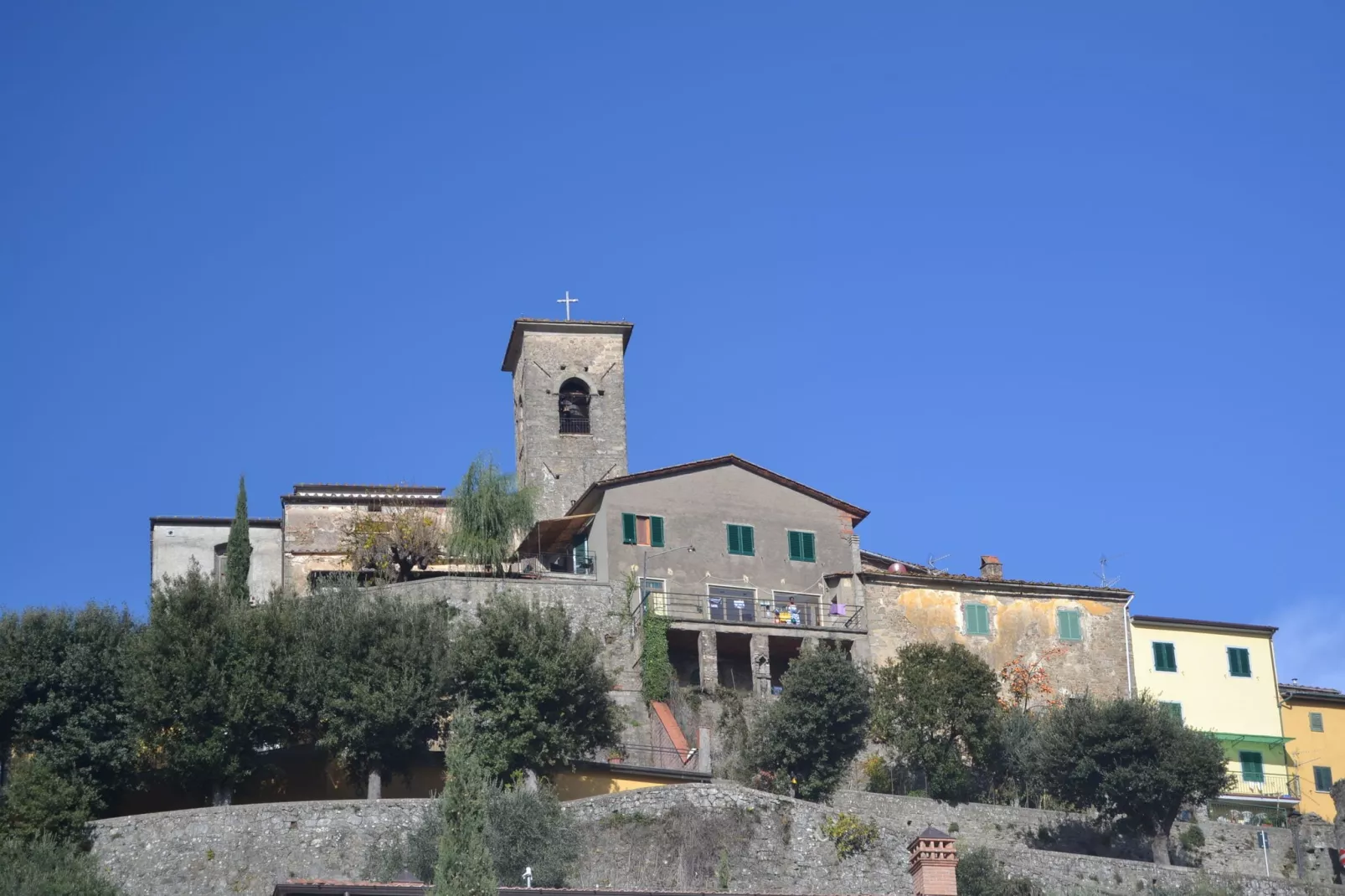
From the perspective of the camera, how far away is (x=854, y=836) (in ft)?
140

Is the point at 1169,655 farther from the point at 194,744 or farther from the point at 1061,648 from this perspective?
the point at 194,744

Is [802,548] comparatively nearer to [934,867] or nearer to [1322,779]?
[1322,779]

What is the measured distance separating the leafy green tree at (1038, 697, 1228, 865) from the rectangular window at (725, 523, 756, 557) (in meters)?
11.2

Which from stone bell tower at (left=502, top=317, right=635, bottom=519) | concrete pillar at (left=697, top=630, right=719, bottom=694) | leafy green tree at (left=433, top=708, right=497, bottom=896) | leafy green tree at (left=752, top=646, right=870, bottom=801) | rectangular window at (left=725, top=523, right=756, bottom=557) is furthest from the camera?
stone bell tower at (left=502, top=317, right=635, bottom=519)

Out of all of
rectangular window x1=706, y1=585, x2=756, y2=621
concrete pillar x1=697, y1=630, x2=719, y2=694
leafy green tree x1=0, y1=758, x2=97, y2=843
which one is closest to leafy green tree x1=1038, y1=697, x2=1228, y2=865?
concrete pillar x1=697, y1=630, x2=719, y2=694

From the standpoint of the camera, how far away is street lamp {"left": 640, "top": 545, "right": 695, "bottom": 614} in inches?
2047

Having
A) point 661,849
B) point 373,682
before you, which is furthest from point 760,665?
point 373,682

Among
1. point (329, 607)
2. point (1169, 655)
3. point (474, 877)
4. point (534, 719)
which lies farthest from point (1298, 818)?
point (474, 877)

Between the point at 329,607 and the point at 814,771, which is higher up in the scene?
the point at 329,607

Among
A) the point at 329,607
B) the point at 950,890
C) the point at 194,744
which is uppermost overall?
the point at 329,607

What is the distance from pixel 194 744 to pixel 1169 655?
2725 centimetres

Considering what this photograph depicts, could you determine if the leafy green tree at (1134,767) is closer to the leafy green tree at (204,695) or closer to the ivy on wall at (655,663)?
the ivy on wall at (655,663)

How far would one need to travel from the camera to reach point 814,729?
4619 centimetres

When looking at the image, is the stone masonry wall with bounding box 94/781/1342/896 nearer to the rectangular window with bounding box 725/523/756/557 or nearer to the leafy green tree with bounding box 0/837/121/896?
the leafy green tree with bounding box 0/837/121/896
